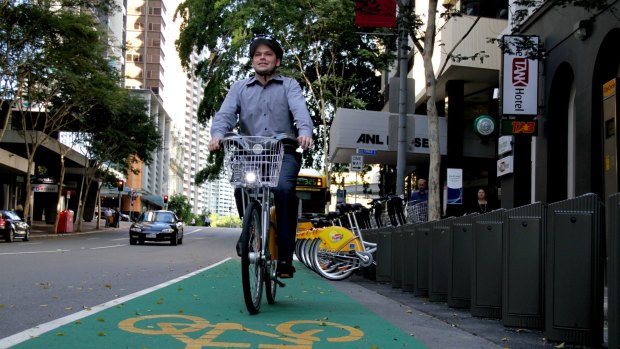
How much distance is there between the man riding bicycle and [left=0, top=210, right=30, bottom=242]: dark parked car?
25559 mm

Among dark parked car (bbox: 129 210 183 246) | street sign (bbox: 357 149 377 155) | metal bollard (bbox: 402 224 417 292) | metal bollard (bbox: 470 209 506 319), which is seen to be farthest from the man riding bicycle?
dark parked car (bbox: 129 210 183 246)

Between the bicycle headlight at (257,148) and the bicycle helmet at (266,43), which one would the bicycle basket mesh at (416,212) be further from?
the bicycle headlight at (257,148)

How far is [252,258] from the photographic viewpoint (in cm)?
597

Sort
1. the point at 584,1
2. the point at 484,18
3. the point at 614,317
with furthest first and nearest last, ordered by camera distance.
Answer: the point at 484,18 < the point at 584,1 < the point at 614,317

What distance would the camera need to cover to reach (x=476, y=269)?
708 cm

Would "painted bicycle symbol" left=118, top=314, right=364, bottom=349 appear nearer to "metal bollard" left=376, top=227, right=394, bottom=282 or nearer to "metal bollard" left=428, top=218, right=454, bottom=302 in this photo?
"metal bollard" left=428, top=218, right=454, bottom=302

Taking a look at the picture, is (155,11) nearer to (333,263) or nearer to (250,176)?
(333,263)

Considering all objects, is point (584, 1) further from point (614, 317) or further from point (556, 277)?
point (614, 317)

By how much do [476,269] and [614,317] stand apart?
254cm

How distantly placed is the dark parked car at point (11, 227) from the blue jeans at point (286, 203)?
25.7 metres


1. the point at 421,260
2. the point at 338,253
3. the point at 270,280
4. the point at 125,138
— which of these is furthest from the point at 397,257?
the point at 125,138

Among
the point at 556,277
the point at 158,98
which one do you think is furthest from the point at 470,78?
the point at 158,98

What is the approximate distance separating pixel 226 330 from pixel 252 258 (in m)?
0.80

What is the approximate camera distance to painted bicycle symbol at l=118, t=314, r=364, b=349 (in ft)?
15.8
